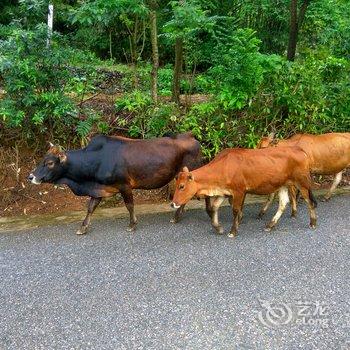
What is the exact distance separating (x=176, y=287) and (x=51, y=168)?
2.22 meters

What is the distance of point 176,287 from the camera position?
455 cm

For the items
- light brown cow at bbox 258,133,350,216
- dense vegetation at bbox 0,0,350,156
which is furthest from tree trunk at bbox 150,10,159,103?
light brown cow at bbox 258,133,350,216

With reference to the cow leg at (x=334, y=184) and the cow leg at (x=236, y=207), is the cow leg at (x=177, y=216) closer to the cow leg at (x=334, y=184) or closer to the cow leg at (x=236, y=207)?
the cow leg at (x=236, y=207)

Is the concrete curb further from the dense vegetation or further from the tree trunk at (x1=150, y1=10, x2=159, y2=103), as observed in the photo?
the tree trunk at (x1=150, y1=10, x2=159, y2=103)

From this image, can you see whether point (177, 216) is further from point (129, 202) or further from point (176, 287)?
point (176, 287)

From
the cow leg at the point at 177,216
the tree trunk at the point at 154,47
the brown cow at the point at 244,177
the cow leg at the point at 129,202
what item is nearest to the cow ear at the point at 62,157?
the cow leg at the point at 129,202

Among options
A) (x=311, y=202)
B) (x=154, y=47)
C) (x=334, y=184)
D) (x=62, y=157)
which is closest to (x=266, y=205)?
(x=311, y=202)

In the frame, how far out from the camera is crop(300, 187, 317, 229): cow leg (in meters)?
5.91

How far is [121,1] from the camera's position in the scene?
657cm

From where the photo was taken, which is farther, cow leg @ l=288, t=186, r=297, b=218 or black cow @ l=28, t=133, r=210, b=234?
cow leg @ l=288, t=186, r=297, b=218

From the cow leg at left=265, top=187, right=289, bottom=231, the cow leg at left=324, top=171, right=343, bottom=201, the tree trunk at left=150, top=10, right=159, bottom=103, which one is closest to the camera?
the cow leg at left=265, top=187, right=289, bottom=231

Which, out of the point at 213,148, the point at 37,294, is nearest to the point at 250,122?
the point at 213,148
